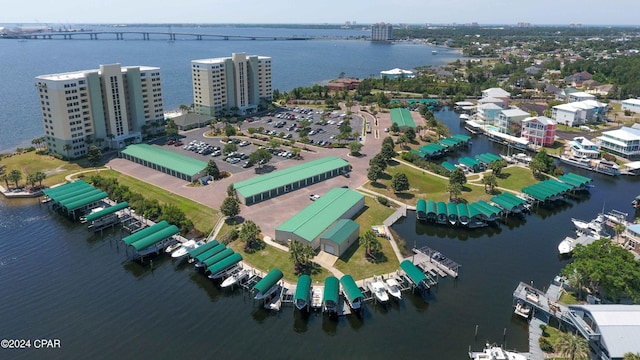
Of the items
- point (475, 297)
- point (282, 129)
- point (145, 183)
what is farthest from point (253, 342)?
point (282, 129)

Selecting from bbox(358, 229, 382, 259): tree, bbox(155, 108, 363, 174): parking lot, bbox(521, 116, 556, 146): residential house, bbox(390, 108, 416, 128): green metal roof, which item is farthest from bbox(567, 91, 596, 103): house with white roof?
bbox(358, 229, 382, 259): tree

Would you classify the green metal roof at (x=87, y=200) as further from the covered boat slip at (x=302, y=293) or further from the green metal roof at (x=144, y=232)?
the covered boat slip at (x=302, y=293)

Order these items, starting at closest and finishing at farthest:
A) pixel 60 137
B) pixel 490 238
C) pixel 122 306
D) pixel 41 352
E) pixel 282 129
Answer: pixel 41 352, pixel 122 306, pixel 490 238, pixel 60 137, pixel 282 129

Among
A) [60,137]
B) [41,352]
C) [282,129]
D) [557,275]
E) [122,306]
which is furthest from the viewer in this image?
[282,129]

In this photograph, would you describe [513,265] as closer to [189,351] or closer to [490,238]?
[490,238]

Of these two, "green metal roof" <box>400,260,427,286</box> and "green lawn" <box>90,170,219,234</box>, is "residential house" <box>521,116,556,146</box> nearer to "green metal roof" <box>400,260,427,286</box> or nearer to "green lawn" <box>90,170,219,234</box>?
"green metal roof" <box>400,260,427,286</box>

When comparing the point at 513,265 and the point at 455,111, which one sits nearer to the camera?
the point at 513,265
